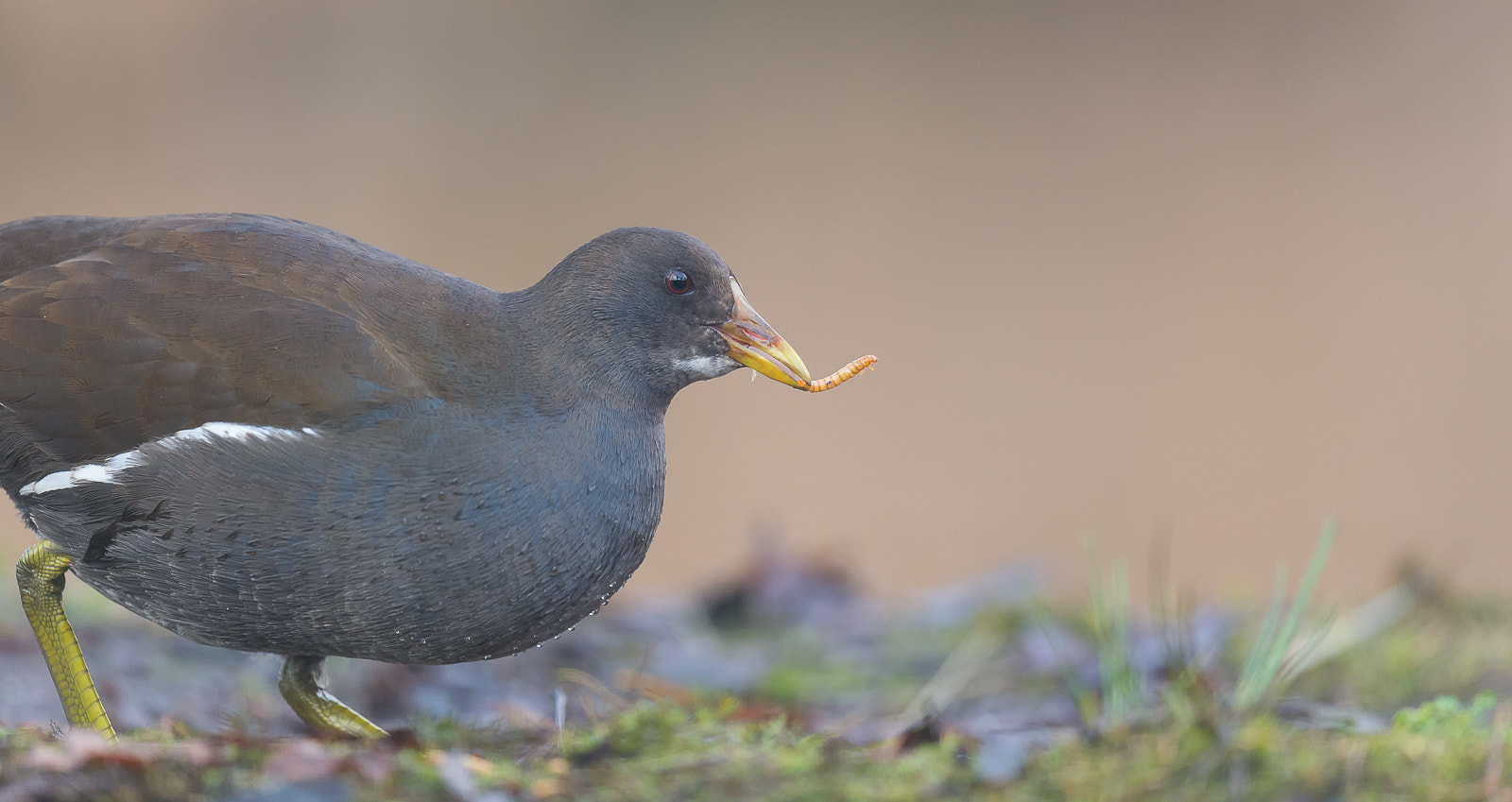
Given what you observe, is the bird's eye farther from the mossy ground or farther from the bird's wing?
the mossy ground

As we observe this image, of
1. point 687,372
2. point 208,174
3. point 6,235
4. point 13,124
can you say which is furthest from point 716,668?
point 13,124

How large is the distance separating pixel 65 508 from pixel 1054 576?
3948 mm

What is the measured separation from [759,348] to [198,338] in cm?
137

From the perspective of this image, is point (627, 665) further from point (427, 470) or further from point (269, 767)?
point (269, 767)

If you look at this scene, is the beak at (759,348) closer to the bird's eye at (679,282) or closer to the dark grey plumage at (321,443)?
the bird's eye at (679,282)

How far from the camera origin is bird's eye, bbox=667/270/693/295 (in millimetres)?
3363

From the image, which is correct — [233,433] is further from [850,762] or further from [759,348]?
[850,762]

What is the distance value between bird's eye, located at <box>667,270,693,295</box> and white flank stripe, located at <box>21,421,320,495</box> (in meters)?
0.96

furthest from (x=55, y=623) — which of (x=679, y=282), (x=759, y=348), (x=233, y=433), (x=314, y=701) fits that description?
(x=759, y=348)

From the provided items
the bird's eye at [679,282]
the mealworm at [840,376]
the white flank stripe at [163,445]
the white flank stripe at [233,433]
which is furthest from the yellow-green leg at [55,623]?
the mealworm at [840,376]

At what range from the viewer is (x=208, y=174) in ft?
28.6

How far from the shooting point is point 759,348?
3.41 meters

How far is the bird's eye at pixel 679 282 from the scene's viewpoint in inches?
132

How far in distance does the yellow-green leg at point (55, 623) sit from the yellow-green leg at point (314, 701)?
1.53 feet
